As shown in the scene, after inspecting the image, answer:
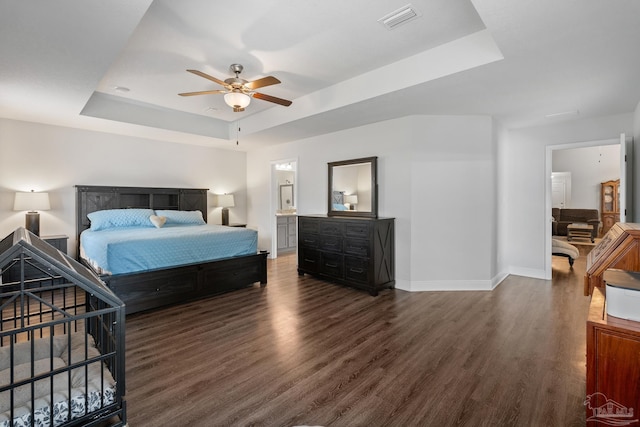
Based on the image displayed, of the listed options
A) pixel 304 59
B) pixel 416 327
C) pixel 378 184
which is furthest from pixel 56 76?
pixel 416 327

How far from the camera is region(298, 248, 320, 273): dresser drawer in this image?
16.4 ft

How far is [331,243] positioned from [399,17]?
3087mm

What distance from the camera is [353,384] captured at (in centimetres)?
220

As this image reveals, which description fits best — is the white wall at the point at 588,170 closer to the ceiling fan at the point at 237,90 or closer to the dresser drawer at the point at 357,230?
the dresser drawer at the point at 357,230

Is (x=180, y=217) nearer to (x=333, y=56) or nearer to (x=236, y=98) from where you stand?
(x=236, y=98)

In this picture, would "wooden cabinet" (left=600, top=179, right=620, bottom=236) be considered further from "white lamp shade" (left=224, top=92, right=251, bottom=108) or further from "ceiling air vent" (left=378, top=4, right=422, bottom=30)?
"white lamp shade" (left=224, top=92, right=251, bottom=108)

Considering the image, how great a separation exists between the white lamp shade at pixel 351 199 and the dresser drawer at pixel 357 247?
2.58 feet

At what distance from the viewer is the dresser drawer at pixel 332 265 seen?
461cm

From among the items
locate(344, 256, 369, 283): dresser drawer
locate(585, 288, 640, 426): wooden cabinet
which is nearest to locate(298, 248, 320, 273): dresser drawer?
locate(344, 256, 369, 283): dresser drawer

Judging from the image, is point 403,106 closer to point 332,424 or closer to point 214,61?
point 214,61

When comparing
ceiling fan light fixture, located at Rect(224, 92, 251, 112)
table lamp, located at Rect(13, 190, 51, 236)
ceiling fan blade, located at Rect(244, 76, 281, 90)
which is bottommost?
table lamp, located at Rect(13, 190, 51, 236)

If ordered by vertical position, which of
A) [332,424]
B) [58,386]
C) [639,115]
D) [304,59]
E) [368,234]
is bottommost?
[332,424]

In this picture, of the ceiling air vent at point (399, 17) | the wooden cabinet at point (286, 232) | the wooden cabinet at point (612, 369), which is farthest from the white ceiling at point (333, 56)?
the wooden cabinet at point (286, 232)

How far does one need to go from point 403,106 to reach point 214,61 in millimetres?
2296
